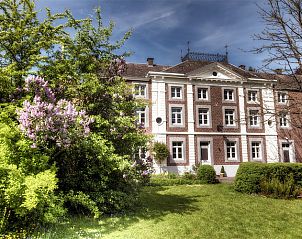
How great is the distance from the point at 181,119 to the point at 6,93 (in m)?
23.4

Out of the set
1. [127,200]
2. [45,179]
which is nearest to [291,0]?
[127,200]

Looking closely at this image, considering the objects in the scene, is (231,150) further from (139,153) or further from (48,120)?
(48,120)

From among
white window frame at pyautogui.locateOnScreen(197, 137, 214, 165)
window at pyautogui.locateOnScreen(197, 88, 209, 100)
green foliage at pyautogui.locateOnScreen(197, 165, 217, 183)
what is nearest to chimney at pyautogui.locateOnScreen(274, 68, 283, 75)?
green foliage at pyautogui.locateOnScreen(197, 165, 217, 183)

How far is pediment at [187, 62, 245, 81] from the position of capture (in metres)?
33.7

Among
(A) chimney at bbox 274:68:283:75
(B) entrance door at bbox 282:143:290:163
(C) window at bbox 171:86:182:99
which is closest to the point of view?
(A) chimney at bbox 274:68:283:75

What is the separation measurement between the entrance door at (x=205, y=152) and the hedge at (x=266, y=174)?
1723cm

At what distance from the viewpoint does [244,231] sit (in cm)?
902

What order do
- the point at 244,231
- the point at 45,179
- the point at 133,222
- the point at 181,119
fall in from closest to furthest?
the point at 45,179, the point at 244,231, the point at 133,222, the point at 181,119

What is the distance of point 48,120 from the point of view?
28.5 feet

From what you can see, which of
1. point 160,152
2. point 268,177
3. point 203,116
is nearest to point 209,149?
point 203,116

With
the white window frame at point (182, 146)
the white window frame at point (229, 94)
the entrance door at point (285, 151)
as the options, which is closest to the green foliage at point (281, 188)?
the white window frame at point (182, 146)

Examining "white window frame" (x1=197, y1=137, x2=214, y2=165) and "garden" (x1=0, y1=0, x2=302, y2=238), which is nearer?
"garden" (x1=0, y1=0, x2=302, y2=238)

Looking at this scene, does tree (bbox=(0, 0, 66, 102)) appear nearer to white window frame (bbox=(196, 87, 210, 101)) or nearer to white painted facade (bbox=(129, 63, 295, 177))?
white painted facade (bbox=(129, 63, 295, 177))

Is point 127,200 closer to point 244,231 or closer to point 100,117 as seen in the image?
point 100,117
